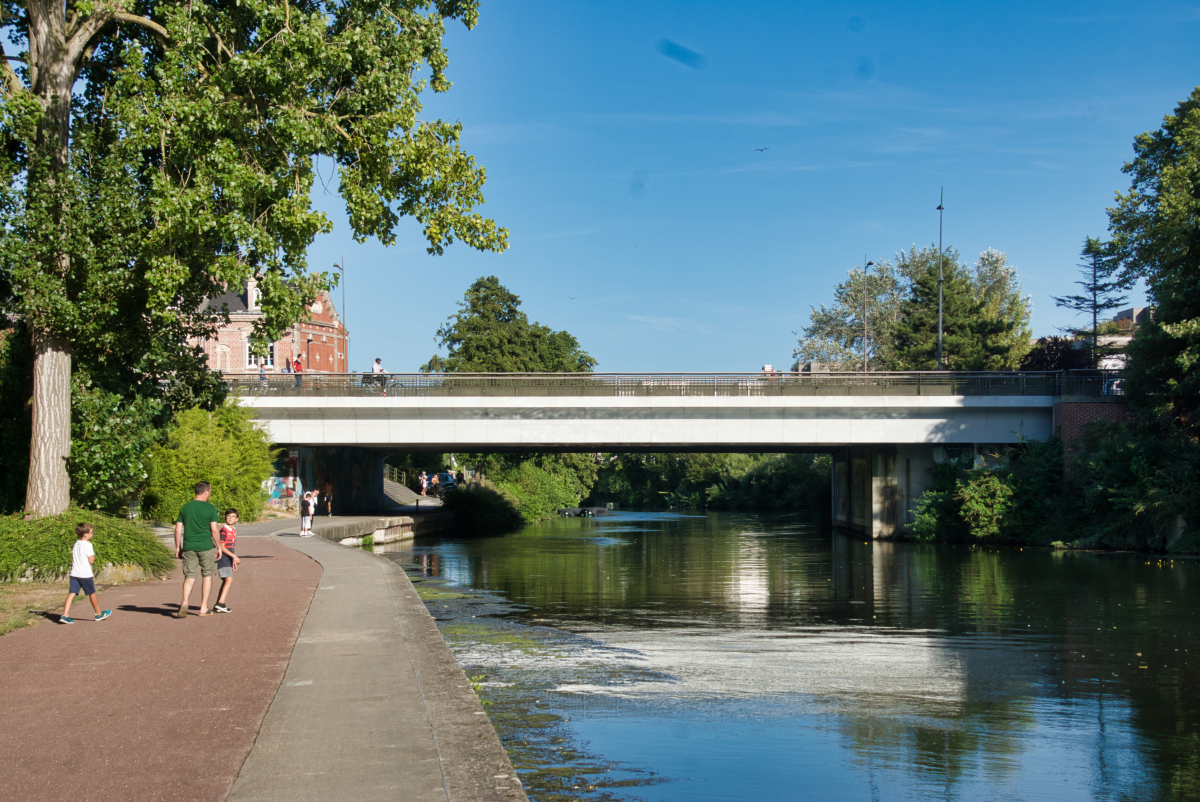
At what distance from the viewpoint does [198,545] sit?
1273cm

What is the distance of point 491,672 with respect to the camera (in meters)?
11.8

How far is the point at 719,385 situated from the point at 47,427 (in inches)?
1051

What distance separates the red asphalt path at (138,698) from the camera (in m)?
5.87

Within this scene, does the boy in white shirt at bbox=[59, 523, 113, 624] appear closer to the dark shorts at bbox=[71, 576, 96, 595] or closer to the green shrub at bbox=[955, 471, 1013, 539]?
the dark shorts at bbox=[71, 576, 96, 595]

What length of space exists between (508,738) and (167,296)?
31.6 ft

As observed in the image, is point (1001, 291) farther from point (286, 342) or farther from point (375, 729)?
point (375, 729)

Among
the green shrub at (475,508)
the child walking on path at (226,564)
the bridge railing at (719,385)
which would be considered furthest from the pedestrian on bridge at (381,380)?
the child walking on path at (226,564)

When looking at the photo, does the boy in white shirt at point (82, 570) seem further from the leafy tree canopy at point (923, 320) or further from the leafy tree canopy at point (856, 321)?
the leafy tree canopy at point (856, 321)

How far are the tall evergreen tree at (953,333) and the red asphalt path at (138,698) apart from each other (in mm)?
52780

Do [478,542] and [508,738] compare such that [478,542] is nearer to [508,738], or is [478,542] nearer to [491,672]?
[491,672]

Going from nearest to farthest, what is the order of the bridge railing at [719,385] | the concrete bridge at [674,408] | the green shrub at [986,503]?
1. the green shrub at [986,503]
2. the bridge railing at [719,385]
3. the concrete bridge at [674,408]

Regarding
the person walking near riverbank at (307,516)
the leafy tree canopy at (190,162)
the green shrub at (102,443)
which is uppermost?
the leafy tree canopy at (190,162)

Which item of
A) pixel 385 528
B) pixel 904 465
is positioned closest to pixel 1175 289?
pixel 904 465

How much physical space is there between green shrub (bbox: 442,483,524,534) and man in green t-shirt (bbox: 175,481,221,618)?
38732mm
